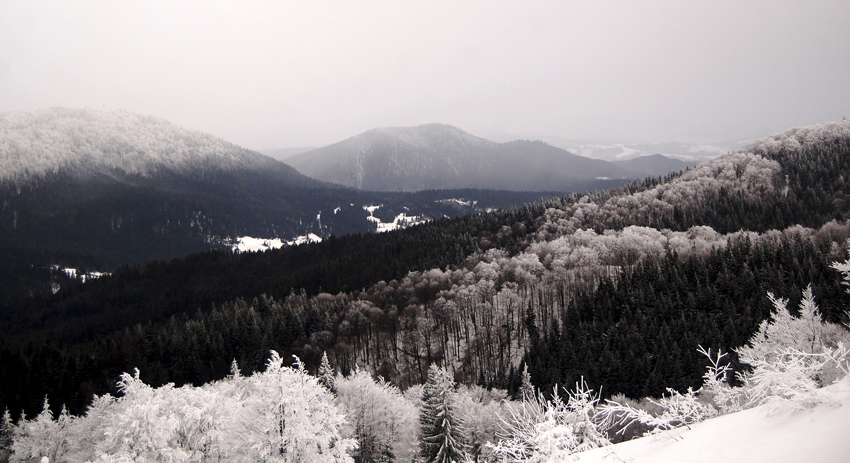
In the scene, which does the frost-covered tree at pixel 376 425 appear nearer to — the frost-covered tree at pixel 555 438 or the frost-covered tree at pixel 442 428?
the frost-covered tree at pixel 442 428

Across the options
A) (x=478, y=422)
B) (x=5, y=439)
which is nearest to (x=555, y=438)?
(x=478, y=422)

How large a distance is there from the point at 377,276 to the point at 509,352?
6147 centimetres

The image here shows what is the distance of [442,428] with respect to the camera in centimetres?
4153

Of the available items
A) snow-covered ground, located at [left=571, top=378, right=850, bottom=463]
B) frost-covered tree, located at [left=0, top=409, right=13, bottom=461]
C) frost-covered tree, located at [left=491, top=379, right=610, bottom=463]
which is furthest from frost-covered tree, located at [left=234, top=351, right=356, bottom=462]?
frost-covered tree, located at [left=0, top=409, right=13, bottom=461]

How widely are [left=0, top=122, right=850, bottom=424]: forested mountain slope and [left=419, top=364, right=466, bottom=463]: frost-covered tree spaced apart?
49180mm

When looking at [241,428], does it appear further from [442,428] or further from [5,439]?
[5,439]

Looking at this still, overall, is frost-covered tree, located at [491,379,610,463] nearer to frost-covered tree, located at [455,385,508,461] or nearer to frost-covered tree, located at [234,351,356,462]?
frost-covered tree, located at [234,351,356,462]

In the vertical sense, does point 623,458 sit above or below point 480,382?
above

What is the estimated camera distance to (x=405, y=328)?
124 metres

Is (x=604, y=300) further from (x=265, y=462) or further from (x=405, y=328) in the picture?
(x=265, y=462)

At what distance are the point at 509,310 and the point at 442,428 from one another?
8454 cm

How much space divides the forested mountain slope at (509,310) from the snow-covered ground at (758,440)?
7512cm

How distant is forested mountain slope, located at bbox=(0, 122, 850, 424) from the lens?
280ft

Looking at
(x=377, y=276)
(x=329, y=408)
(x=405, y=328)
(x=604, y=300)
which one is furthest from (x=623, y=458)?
(x=377, y=276)
